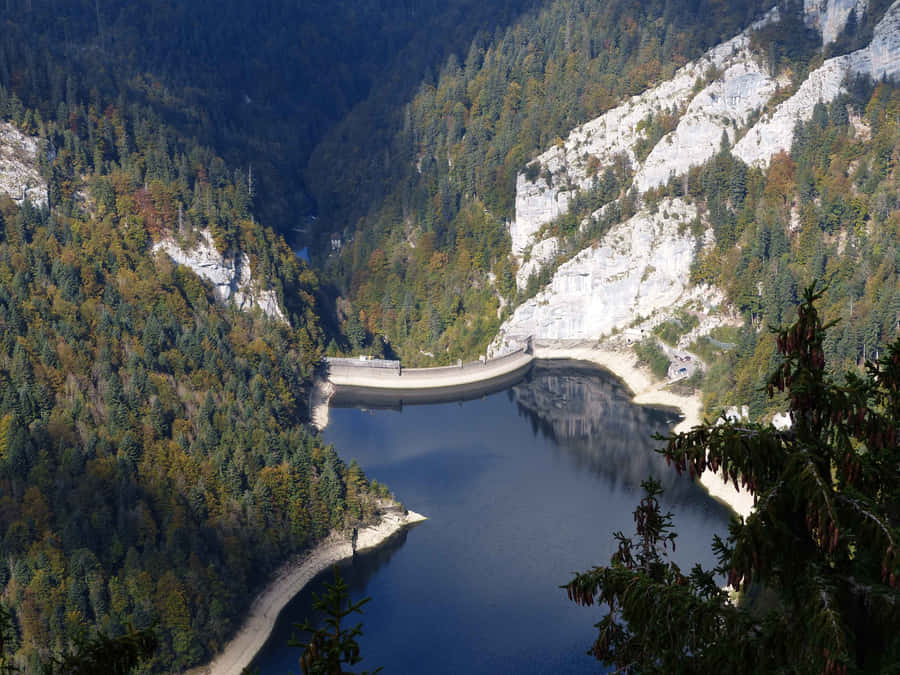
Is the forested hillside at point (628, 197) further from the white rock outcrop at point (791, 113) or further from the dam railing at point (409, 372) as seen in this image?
the dam railing at point (409, 372)

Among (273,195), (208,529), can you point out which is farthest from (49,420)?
(273,195)

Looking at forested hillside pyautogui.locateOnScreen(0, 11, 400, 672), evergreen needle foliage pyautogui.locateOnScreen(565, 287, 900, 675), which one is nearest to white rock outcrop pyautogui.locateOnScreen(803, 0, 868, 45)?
forested hillside pyautogui.locateOnScreen(0, 11, 400, 672)

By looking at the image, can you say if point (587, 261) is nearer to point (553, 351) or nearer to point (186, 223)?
point (553, 351)

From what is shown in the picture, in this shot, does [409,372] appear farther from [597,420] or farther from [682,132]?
[682,132]

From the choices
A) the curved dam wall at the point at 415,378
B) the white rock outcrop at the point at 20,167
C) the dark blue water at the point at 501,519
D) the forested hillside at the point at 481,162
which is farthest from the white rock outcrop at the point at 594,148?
the white rock outcrop at the point at 20,167

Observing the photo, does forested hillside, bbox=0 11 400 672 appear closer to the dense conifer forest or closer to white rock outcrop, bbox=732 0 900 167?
the dense conifer forest

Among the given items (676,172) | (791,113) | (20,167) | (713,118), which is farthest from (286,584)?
(713,118)
